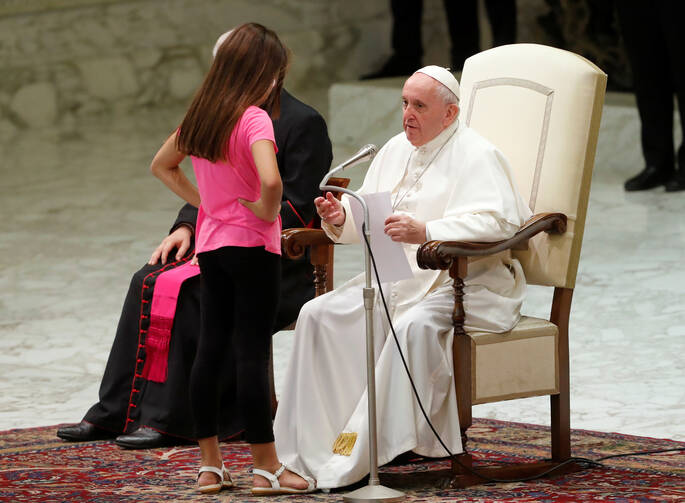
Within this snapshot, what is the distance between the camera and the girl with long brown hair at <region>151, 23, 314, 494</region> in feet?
12.7

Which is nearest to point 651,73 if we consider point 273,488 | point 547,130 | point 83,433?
point 547,130

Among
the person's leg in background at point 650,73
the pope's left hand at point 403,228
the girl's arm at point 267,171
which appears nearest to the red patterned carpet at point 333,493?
the pope's left hand at point 403,228

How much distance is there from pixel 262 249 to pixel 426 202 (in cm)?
69

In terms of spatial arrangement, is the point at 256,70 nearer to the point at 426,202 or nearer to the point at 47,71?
the point at 426,202

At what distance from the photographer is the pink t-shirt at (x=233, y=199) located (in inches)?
153

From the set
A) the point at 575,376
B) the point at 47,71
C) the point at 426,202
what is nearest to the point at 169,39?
the point at 47,71

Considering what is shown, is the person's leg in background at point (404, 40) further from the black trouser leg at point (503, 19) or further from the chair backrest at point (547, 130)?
the chair backrest at point (547, 130)

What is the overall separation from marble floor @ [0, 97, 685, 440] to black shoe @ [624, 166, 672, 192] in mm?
85

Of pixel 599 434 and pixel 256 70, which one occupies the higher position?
pixel 256 70

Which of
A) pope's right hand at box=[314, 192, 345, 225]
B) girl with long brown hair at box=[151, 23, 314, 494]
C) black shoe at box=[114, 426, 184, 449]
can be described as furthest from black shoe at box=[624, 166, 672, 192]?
girl with long brown hair at box=[151, 23, 314, 494]

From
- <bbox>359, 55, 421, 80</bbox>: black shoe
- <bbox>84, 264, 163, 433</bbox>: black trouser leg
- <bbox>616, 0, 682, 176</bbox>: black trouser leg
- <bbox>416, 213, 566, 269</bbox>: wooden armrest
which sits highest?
<bbox>359, 55, 421, 80</bbox>: black shoe

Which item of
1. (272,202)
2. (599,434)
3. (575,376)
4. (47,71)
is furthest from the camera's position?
(47,71)

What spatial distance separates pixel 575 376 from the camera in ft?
18.4

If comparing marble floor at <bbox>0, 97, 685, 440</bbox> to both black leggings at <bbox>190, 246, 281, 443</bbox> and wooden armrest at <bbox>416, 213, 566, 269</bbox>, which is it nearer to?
wooden armrest at <bbox>416, 213, 566, 269</bbox>
